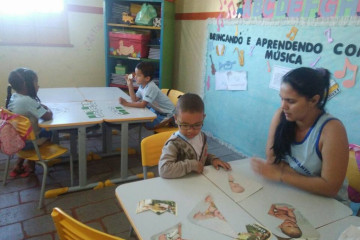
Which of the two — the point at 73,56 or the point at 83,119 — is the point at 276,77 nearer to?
the point at 83,119

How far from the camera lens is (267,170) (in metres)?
1.27

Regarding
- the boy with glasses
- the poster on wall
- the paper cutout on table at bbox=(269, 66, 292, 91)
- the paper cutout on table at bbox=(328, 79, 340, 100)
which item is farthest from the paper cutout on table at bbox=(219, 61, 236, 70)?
the boy with glasses

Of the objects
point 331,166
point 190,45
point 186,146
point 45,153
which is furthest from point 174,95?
point 331,166

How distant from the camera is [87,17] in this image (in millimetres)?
4254

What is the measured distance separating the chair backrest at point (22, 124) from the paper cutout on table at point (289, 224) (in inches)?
67.3

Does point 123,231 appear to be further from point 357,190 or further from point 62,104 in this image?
point 357,190

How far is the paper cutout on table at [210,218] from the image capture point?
0.93 meters

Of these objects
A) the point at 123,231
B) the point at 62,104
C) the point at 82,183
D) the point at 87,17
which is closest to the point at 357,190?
the point at 123,231

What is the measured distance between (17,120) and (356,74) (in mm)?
2593

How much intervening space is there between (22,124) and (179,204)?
147 cm

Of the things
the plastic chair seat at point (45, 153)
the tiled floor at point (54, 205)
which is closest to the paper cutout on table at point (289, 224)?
the tiled floor at point (54, 205)

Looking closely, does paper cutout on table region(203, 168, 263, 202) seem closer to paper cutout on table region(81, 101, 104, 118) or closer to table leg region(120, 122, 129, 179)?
table leg region(120, 122, 129, 179)

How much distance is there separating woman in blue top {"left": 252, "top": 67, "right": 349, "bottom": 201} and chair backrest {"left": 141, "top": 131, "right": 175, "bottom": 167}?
1.85 ft

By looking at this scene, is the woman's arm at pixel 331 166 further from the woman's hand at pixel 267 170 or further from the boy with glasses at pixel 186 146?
the boy with glasses at pixel 186 146
